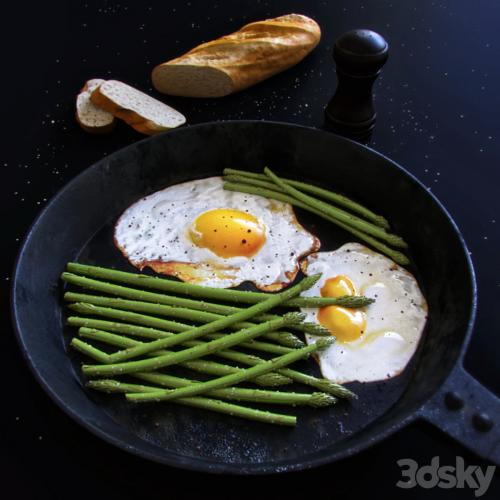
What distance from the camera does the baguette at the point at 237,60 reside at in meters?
2.81

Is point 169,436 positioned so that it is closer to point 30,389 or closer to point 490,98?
point 30,389

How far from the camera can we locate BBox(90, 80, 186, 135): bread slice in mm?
2686

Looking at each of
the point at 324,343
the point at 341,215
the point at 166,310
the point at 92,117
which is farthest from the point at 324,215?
the point at 92,117

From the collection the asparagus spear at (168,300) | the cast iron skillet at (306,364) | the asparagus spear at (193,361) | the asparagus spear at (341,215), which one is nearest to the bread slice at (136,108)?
the cast iron skillet at (306,364)

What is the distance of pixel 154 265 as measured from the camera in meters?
2.23

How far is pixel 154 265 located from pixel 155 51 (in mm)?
1543

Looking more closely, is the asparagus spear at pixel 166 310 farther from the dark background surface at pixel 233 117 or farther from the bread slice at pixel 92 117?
the bread slice at pixel 92 117

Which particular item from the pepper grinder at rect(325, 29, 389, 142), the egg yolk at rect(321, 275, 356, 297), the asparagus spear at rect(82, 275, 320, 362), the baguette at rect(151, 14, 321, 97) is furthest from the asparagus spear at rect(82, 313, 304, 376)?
the baguette at rect(151, 14, 321, 97)

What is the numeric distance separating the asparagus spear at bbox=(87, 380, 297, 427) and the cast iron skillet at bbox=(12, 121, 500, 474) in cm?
4

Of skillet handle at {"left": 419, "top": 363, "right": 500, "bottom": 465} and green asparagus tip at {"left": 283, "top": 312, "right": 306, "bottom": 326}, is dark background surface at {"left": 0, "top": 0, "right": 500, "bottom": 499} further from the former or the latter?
green asparagus tip at {"left": 283, "top": 312, "right": 306, "bottom": 326}

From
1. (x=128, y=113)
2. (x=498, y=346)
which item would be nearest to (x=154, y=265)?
(x=128, y=113)

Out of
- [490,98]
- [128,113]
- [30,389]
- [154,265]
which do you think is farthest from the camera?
[490,98]

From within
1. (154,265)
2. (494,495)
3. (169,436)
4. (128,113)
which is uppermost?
(128,113)

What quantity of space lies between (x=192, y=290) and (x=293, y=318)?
0.39 metres
